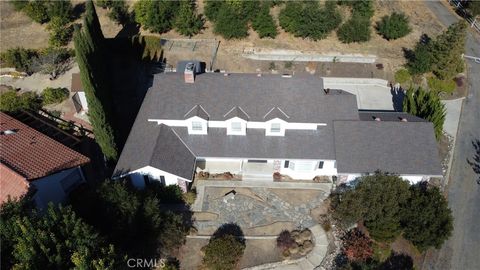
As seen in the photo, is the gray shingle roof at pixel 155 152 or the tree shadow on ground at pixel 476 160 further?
the tree shadow on ground at pixel 476 160

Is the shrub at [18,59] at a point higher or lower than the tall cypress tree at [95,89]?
lower

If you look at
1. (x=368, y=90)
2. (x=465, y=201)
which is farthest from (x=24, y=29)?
(x=465, y=201)

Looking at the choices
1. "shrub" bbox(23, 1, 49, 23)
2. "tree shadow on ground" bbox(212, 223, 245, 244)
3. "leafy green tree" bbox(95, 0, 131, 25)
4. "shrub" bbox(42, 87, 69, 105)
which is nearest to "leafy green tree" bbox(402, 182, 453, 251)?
"tree shadow on ground" bbox(212, 223, 245, 244)

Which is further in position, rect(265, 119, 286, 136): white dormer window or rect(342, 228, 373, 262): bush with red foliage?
rect(265, 119, 286, 136): white dormer window

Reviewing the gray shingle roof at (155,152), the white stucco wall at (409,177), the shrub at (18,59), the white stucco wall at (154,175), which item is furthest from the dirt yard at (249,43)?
the white stucco wall at (154,175)

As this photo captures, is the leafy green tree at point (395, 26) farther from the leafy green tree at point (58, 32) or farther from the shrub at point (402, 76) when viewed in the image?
the leafy green tree at point (58, 32)

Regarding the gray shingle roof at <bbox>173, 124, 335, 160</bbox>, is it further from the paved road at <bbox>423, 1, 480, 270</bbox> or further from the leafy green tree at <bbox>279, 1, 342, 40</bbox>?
the leafy green tree at <bbox>279, 1, 342, 40</bbox>

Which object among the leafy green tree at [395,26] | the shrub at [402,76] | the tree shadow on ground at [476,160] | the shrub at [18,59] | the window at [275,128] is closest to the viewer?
the window at [275,128]

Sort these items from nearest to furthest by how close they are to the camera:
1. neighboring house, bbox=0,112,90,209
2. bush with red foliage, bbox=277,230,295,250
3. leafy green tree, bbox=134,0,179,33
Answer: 1. neighboring house, bbox=0,112,90,209
2. bush with red foliage, bbox=277,230,295,250
3. leafy green tree, bbox=134,0,179,33
